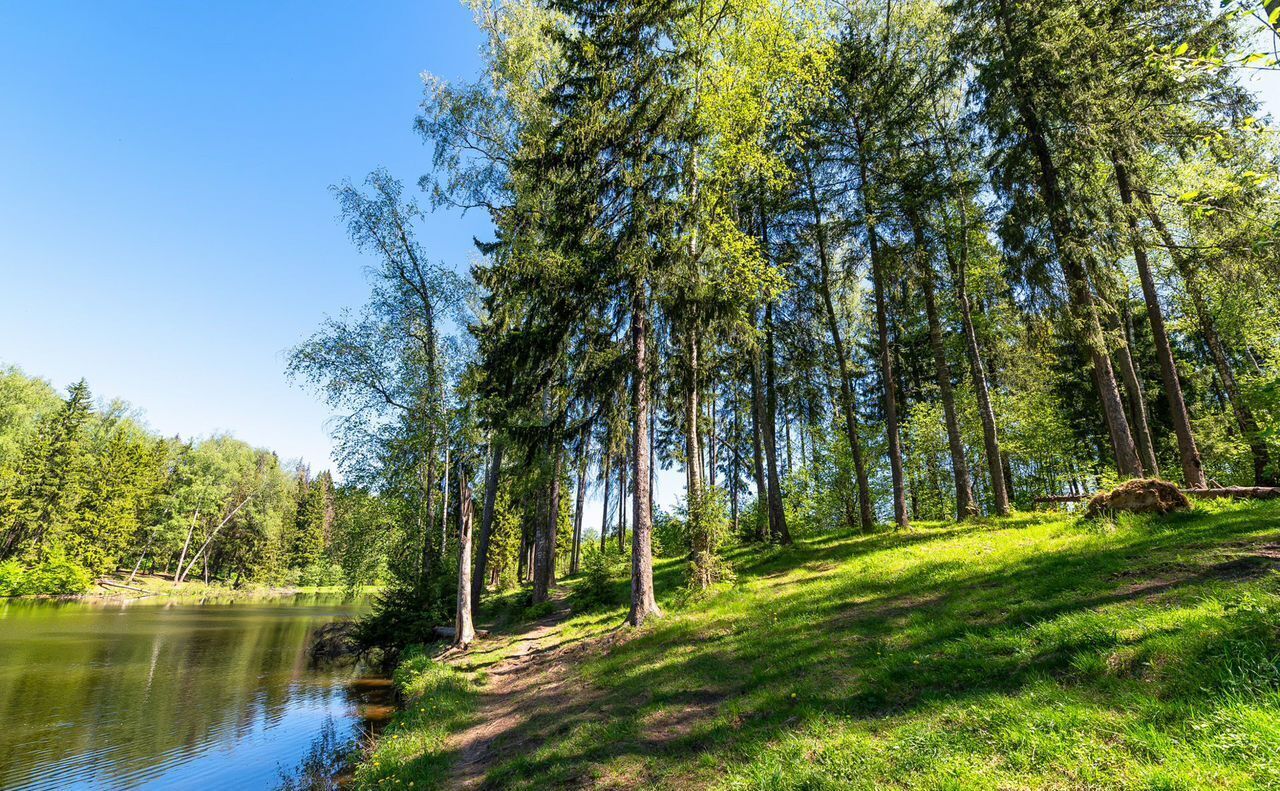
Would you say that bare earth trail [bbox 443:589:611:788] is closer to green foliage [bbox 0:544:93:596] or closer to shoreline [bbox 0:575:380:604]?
shoreline [bbox 0:575:380:604]

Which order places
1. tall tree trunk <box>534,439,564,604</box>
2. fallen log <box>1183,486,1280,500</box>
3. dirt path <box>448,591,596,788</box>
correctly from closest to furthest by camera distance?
dirt path <box>448,591,596,788</box>, fallen log <box>1183,486,1280,500</box>, tall tree trunk <box>534,439,564,604</box>

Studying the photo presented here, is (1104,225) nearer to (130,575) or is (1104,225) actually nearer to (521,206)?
(521,206)

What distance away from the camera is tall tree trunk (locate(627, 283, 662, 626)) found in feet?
39.0

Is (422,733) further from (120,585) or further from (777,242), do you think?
(120,585)

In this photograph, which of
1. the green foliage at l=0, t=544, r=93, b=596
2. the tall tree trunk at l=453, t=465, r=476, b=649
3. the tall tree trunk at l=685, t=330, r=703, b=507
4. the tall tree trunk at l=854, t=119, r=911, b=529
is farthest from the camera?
the green foliage at l=0, t=544, r=93, b=596

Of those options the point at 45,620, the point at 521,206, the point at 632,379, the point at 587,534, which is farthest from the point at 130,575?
the point at 632,379

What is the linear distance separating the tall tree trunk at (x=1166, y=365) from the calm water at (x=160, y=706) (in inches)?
812

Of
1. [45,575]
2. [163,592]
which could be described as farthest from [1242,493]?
[163,592]

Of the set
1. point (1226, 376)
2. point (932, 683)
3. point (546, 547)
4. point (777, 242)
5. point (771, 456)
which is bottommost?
point (932, 683)

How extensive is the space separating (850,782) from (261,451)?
10831cm

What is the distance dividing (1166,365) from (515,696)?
58.4ft

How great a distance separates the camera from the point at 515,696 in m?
10.3

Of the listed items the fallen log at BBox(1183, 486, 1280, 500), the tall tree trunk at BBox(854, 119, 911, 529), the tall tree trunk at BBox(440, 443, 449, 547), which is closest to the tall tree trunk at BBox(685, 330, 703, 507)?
the tall tree trunk at BBox(854, 119, 911, 529)

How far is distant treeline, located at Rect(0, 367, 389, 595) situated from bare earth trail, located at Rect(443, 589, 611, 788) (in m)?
8.96
